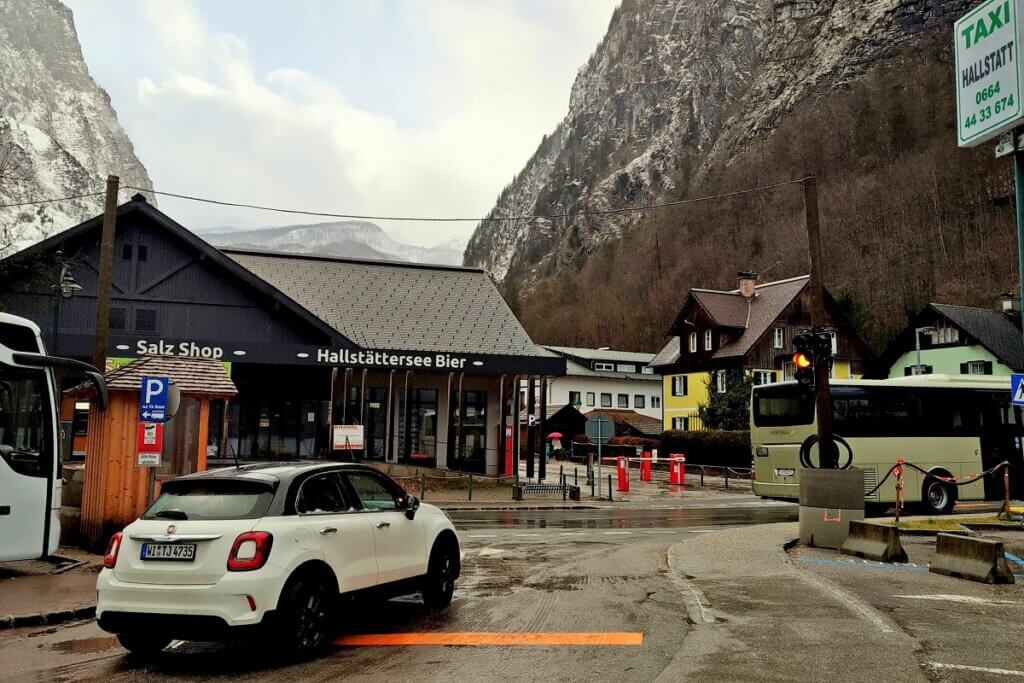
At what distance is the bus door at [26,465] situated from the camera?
11.4m

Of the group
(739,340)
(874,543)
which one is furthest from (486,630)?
(739,340)

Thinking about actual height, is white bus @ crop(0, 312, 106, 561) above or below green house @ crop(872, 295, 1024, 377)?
below

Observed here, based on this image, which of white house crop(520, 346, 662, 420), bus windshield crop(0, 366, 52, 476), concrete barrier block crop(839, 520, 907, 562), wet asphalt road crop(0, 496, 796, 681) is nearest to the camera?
wet asphalt road crop(0, 496, 796, 681)

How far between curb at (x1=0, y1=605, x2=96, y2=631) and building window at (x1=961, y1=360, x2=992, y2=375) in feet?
175

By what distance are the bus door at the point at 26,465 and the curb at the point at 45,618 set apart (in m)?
2.11

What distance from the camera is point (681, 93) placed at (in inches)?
6216

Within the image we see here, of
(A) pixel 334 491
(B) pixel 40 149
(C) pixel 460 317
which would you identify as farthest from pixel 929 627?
(B) pixel 40 149

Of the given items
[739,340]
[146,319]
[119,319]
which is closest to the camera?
[119,319]

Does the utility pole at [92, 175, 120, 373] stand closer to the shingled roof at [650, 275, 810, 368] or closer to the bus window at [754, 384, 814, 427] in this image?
the bus window at [754, 384, 814, 427]

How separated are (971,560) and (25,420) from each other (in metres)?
12.5

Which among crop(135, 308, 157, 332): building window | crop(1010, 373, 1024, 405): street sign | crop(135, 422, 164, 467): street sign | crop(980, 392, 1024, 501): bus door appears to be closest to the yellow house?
crop(980, 392, 1024, 501): bus door

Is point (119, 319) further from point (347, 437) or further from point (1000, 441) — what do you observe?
point (1000, 441)

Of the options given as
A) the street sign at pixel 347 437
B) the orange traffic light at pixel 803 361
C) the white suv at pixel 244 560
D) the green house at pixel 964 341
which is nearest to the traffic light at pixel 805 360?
the orange traffic light at pixel 803 361

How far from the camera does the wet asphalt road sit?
719 centimetres
